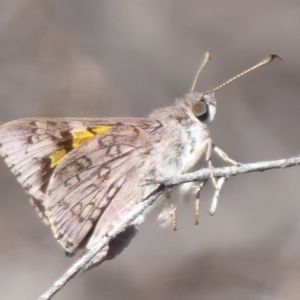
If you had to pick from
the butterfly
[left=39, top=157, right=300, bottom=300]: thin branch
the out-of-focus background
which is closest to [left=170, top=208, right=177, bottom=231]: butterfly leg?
the butterfly

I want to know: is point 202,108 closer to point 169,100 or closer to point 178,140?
point 178,140

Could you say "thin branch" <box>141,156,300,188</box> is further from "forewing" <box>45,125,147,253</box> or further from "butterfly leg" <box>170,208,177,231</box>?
"forewing" <box>45,125,147,253</box>

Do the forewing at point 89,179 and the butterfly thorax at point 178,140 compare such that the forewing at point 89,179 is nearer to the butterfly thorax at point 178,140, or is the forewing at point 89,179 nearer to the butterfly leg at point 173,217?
the butterfly thorax at point 178,140

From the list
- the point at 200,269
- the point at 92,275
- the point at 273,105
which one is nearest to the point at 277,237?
the point at 200,269

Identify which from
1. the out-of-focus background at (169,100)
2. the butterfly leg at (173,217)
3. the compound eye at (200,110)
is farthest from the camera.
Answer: the out-of-focus background at (169,100)

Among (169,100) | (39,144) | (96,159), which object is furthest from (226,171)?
(169,100)

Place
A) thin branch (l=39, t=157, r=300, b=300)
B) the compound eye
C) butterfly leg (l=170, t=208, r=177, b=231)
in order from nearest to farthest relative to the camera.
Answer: thin branch (l=39, t=157, r=300, b=300) < butterfly leg (l=170, t=208, r=177, b=231) < the compound eye

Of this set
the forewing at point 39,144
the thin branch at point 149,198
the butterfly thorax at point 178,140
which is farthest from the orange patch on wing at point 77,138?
the thin branch at point 149,198
